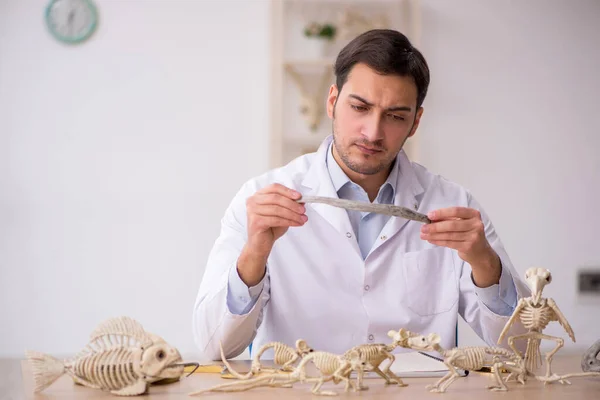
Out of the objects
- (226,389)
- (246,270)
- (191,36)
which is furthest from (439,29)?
(226,389)

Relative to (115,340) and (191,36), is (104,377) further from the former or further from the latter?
(191,36)

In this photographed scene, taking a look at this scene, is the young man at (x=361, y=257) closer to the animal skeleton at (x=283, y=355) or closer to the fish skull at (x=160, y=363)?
the animal skeleton at (x=283, y=355)

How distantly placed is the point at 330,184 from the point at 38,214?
2342 mm

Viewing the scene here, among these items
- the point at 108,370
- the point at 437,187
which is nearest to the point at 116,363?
the point at 108,370

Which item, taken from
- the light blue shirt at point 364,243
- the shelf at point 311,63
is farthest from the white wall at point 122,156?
the light blue shirt at point 364,243

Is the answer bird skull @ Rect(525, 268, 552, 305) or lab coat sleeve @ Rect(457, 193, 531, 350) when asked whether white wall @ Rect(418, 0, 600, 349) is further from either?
bird skull @ Rect(525, 268, 552, 305)

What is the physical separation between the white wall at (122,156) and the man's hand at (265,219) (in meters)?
2.36

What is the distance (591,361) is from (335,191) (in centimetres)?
92

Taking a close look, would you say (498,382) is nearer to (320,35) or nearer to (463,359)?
(463,359)

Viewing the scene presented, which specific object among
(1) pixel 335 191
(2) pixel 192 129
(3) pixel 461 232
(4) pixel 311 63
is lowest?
(3) pixel 461 232

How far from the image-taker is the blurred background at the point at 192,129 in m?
4.06

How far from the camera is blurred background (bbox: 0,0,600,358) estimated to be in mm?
4062

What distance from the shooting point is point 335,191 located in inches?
90.3

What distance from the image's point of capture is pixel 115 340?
Answer: 1.39 meters
